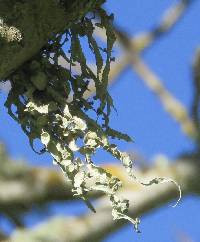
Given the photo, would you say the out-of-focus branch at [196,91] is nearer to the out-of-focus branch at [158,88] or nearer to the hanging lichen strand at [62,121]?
the out-of-focus branch at [158,88]

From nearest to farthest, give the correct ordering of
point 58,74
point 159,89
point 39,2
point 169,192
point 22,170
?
point 39,2, point 58,74, point 169,192, point 22,170, point 159,89

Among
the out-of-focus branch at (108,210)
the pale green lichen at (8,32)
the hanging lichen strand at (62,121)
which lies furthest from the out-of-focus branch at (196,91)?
the pale green lichen at (8,32)

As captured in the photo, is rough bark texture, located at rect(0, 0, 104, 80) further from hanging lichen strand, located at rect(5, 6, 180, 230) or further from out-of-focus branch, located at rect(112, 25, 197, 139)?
out-of-focus branch, located at rect(112, 25, 197, 139)

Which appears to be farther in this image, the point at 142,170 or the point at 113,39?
the point at 142,170

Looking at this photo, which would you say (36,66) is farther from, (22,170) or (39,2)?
(22,170)

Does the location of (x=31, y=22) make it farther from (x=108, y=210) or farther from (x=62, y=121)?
(x=108, y=210)

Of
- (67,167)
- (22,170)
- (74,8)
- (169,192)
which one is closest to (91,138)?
(67,167)

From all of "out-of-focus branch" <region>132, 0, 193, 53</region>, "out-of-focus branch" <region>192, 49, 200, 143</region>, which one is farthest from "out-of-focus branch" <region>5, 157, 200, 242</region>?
"out-of-focus branch" <region>132, 0, 193, 53</region>
